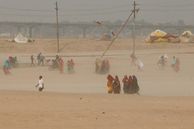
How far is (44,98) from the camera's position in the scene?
19859mm

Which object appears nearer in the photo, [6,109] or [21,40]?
[6,109]

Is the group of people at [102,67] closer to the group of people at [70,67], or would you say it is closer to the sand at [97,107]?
the group of people at [70,67]

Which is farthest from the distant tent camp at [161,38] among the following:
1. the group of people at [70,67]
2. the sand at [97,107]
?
the sand at [97,107]

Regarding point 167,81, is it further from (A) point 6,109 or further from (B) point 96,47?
(B) point 96,47

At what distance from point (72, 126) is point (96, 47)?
58355mm

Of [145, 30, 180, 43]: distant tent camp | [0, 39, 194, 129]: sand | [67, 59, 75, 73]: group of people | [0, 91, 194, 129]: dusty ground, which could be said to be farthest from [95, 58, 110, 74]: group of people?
[145, 30, 180, 43]: distant tent camp

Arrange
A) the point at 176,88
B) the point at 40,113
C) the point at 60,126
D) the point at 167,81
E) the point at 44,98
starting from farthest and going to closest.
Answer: the point at 167,81 < the point at 176,88 < the point at 44,98 < the point at 40,113 < the point at 60,126

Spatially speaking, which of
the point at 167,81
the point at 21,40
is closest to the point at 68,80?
the point at 167,81

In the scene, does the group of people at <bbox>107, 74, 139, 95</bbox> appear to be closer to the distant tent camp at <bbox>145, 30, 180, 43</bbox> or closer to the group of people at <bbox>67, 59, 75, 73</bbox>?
the group of people at <bbox>67, 59, 75, 73</bbox>

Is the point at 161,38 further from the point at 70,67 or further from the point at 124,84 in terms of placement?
the point at 124,84

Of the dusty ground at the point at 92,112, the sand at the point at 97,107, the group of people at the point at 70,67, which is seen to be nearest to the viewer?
the dusty ground at the point at 92,112

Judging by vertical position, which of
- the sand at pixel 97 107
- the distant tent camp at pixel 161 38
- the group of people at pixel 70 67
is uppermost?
the distant tent camp at pixel 161 38

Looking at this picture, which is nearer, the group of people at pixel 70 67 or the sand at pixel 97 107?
the sand at pixel 97 107

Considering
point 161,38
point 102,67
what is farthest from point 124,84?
point 161,38
